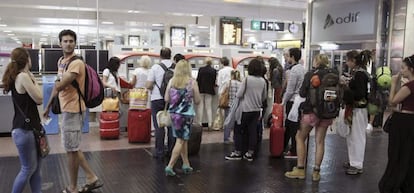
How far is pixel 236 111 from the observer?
5129 millimetres

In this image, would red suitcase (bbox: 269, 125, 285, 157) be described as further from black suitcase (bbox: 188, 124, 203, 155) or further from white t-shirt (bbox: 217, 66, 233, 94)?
white t-shirt (bbox: 217, 66, 233, 94)

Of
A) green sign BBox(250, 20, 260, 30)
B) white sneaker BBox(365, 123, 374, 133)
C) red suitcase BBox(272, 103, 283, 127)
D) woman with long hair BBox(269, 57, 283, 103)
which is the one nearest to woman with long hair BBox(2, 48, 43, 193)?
red suitcase BBox(272, 103, 283, 127)

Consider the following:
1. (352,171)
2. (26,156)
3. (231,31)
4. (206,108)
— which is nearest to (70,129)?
(26,156)

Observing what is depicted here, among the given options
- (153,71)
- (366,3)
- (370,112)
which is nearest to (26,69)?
(153,71)

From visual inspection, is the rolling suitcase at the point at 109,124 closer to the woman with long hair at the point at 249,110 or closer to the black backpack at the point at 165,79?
the black backpack at the point at 165,79

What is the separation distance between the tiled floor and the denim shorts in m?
0.70

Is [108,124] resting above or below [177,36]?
below

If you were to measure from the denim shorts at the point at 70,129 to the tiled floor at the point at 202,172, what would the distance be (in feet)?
2.29

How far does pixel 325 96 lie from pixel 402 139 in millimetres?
889

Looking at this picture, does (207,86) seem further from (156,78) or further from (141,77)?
(156,78)

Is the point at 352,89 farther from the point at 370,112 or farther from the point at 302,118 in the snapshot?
the point at 302,118

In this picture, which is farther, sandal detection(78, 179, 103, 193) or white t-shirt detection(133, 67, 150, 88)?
white t-shirt detection(133, 67, 150, 88)

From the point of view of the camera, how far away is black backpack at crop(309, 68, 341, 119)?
411 centimetres

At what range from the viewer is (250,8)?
449 inches
